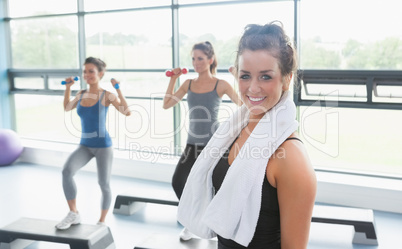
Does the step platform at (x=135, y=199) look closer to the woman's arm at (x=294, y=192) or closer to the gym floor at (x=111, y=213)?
the gym floor at (x=111, y=213)

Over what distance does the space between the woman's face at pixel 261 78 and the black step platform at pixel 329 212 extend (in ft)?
6.65

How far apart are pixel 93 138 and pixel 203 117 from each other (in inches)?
31.5

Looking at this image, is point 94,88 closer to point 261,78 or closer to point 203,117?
point 203,117

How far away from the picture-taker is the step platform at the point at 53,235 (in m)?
2.38

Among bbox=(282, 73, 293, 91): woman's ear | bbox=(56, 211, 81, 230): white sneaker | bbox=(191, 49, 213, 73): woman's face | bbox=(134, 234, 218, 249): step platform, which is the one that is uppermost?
bbox=(191, 49, 213, 73): woman's face

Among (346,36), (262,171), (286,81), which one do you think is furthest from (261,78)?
(346,36)

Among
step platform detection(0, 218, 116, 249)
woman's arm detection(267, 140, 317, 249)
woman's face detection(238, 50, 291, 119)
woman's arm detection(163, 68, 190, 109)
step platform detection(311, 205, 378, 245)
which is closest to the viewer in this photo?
woman's arm detection(267, 140, 317, 249)

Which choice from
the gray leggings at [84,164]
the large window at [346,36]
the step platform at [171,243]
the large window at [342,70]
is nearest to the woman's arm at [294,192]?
the step platform at [171,243]

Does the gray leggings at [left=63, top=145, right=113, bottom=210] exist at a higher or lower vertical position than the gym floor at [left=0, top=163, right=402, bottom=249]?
higher

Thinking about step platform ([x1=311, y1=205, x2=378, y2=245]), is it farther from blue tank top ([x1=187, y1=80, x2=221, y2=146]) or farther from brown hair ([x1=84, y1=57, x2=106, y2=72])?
brown hair ([x1=84, y1=57, x2=106, y2=72])

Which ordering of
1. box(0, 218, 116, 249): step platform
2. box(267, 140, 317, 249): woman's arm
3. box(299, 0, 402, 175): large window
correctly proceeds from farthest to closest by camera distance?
1. box(299, 0, 402, 175): large window
2. box(0, 218, 116, 249): step platform
3. box(267, 140, 317, 249): woman's arm

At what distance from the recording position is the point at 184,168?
2629 mm

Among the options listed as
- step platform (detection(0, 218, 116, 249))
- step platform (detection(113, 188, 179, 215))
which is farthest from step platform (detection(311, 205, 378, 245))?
step platform (detection(0, 218, 116, 249))

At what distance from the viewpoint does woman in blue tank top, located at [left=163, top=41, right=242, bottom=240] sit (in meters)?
2.66
